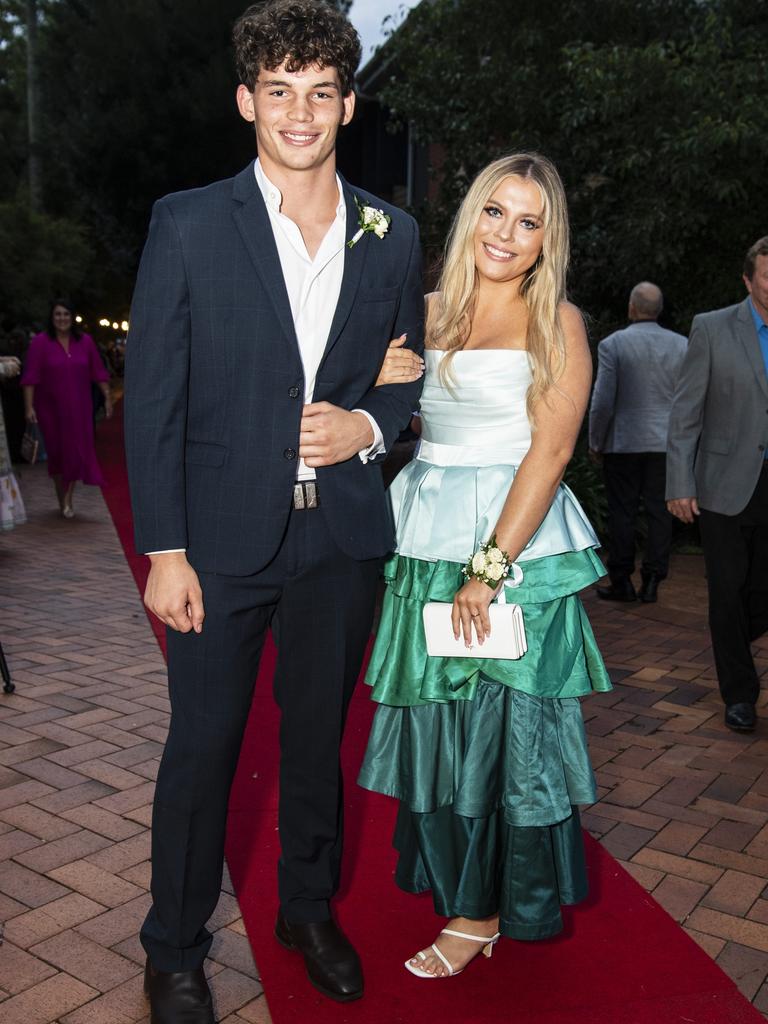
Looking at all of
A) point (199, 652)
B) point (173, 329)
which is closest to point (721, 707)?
point (199, 652)

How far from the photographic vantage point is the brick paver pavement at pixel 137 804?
274cm

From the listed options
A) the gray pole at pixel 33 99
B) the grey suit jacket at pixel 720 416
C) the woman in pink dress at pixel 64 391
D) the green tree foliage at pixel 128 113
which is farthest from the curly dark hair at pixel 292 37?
the gray pole at pixel 33 99

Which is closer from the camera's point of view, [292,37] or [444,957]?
[292,37]

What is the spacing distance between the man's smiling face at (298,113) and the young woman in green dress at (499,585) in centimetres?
50

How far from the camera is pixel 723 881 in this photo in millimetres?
3295

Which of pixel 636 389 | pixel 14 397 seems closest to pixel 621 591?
pixel 636 389

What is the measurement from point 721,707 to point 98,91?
23.5 metres

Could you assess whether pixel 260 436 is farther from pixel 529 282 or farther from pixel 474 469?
pixel 529 282

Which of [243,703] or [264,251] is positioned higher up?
Result: [264,251]

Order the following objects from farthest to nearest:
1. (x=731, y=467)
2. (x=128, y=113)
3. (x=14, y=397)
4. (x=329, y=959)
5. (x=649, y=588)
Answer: (x=128, y=113) < (x=14, y=397) < (x=649, y=588) < (x=731, y=467) < (x=329, y=959)

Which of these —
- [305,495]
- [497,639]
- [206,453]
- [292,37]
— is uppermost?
[292,37]

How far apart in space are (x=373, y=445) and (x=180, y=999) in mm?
1316

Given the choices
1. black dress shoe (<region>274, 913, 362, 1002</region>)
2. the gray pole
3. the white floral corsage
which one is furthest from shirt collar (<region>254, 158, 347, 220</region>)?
the gray pole

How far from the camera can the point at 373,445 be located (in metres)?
2.51
